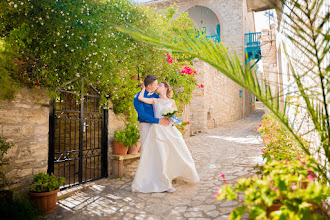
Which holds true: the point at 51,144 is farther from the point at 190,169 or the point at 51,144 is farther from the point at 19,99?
the point at 190,169

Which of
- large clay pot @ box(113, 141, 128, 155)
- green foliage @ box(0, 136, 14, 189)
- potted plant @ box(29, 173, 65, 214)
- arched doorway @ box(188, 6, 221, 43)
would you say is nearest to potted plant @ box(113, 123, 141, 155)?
large clay pot @ box(113, 141, 128, 155)

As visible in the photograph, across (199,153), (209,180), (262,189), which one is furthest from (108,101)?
(262,189)

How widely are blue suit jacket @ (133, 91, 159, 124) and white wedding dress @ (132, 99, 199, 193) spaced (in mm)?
95

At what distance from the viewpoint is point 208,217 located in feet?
9.67

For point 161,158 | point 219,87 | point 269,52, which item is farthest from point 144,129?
point 219,87

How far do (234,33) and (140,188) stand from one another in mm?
14397

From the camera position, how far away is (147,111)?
14.0 ft

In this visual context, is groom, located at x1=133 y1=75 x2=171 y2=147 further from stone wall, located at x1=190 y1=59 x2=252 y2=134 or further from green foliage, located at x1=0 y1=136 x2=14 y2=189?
stone wall, located at x1=190 y1=59 x2=252 y2=134

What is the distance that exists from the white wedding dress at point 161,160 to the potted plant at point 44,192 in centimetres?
122

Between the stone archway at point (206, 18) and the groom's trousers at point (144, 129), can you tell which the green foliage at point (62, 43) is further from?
the stone archway at point (206, 18)

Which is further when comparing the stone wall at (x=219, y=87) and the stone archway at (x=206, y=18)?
the stone archway at (x=206, y=18)

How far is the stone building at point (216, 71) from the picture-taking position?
11258 millimetres

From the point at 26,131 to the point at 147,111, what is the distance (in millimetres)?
1910

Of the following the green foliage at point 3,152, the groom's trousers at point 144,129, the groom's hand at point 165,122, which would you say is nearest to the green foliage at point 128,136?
the groom's trousers at point 144,129
